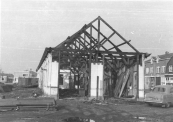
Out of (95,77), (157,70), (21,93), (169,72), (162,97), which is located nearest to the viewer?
(162,97)

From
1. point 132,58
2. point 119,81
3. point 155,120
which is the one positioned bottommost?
point 155,120

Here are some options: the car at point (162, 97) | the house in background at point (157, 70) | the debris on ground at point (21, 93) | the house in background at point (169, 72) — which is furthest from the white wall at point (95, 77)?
the house in background at point (169, 72)

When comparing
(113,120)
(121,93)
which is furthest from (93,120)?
(121,93)

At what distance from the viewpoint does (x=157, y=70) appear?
5181 centimetres

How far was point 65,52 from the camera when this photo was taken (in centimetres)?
2117

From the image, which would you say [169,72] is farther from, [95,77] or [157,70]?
[95,77]

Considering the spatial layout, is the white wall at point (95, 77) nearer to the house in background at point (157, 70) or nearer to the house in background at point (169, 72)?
the house in background at point (157, 70)

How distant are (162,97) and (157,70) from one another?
3659 cm

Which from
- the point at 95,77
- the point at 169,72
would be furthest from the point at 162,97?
the point at 169,72

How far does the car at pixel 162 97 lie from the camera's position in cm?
1688

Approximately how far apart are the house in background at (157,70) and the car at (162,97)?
29.3 metres

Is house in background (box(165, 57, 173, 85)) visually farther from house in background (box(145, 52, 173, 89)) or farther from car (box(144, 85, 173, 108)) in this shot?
car (box(144, 85, 173, 108))

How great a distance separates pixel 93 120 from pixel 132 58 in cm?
1368

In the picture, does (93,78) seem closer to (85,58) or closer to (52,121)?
(85,58)
